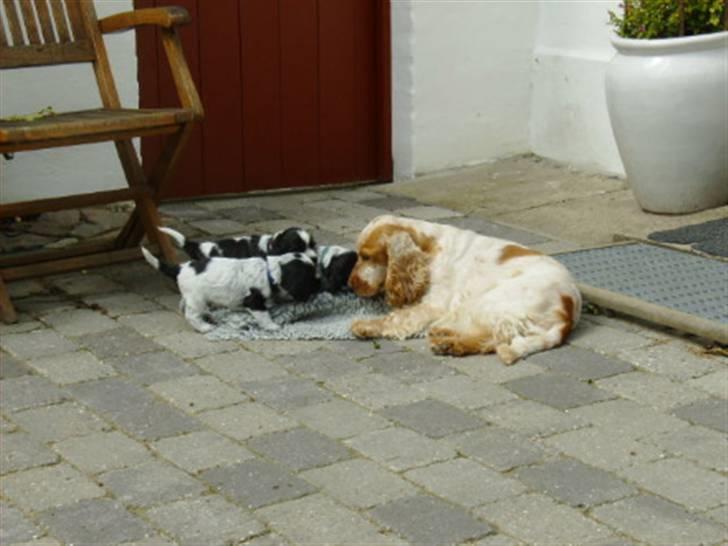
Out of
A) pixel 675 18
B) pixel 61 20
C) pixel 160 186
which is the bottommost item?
pixel 160 186

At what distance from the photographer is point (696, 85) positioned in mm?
5762

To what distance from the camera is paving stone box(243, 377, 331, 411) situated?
161 inches

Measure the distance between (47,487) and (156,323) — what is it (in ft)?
4.46

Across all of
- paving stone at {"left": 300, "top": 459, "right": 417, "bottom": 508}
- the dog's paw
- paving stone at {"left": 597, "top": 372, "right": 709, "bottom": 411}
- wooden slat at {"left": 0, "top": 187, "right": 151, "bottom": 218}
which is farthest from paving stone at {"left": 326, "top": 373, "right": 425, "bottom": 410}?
wooden slat at {"left": 0, "top": 187, "right": 151, "bottom": 218}

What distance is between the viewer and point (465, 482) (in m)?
3.52

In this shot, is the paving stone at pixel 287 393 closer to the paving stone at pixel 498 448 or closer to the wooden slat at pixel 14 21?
the paving stone at pixel 498 448

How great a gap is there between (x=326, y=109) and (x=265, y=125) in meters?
0.33

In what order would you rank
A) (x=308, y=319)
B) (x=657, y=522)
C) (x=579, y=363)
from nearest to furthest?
(x=657, y=522) < (x=579, y=363) < (x=308, y=319)

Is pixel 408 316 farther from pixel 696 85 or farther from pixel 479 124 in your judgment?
pixel 479 124

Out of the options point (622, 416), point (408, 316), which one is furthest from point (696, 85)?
point (622, 416)

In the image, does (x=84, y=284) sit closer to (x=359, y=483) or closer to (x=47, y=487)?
(x=47, y=487)

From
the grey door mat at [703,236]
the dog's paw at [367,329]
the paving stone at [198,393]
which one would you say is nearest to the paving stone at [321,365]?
the dog's paw at [367,329]

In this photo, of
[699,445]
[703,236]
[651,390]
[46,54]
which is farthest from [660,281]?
[46,54]

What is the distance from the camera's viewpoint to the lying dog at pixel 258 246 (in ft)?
15.8
